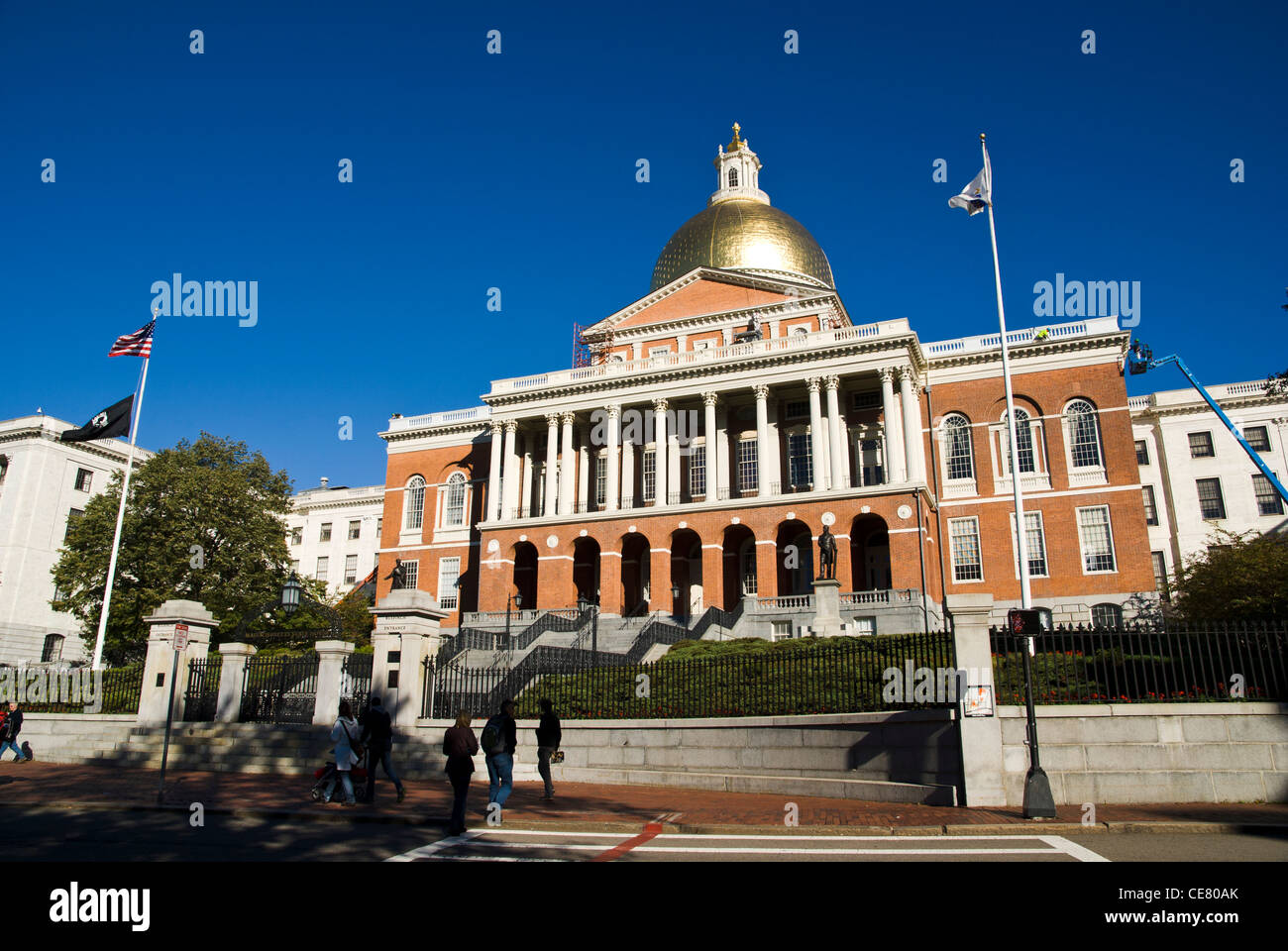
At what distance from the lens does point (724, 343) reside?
50688 mm

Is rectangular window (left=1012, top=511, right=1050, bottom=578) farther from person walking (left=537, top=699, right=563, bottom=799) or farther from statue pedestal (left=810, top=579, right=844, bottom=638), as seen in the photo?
person walking (left=537, top=699, right=563, bottom=799)

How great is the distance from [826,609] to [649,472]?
1736cm

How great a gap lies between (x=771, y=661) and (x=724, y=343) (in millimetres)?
33554

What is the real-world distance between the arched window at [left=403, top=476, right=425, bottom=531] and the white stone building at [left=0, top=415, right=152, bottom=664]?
19.6 metres

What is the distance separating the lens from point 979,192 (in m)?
31.7

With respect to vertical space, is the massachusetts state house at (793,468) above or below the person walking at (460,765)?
above

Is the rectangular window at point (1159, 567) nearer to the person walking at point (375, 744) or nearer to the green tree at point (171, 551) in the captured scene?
the green tree at point (171, 551)

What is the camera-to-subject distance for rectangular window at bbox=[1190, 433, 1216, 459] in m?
54.2

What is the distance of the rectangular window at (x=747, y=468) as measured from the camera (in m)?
47.4

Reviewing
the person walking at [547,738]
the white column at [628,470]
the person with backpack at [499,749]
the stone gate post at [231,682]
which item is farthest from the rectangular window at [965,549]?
the person with backpack at [499,749]

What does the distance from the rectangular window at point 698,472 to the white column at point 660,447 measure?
162 centimetres

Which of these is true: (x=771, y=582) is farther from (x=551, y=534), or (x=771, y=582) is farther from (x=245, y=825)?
(x=245, y=825)

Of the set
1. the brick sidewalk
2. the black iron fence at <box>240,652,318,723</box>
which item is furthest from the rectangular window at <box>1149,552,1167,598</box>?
the black iron fence at <box>240,652,318,723</box>
